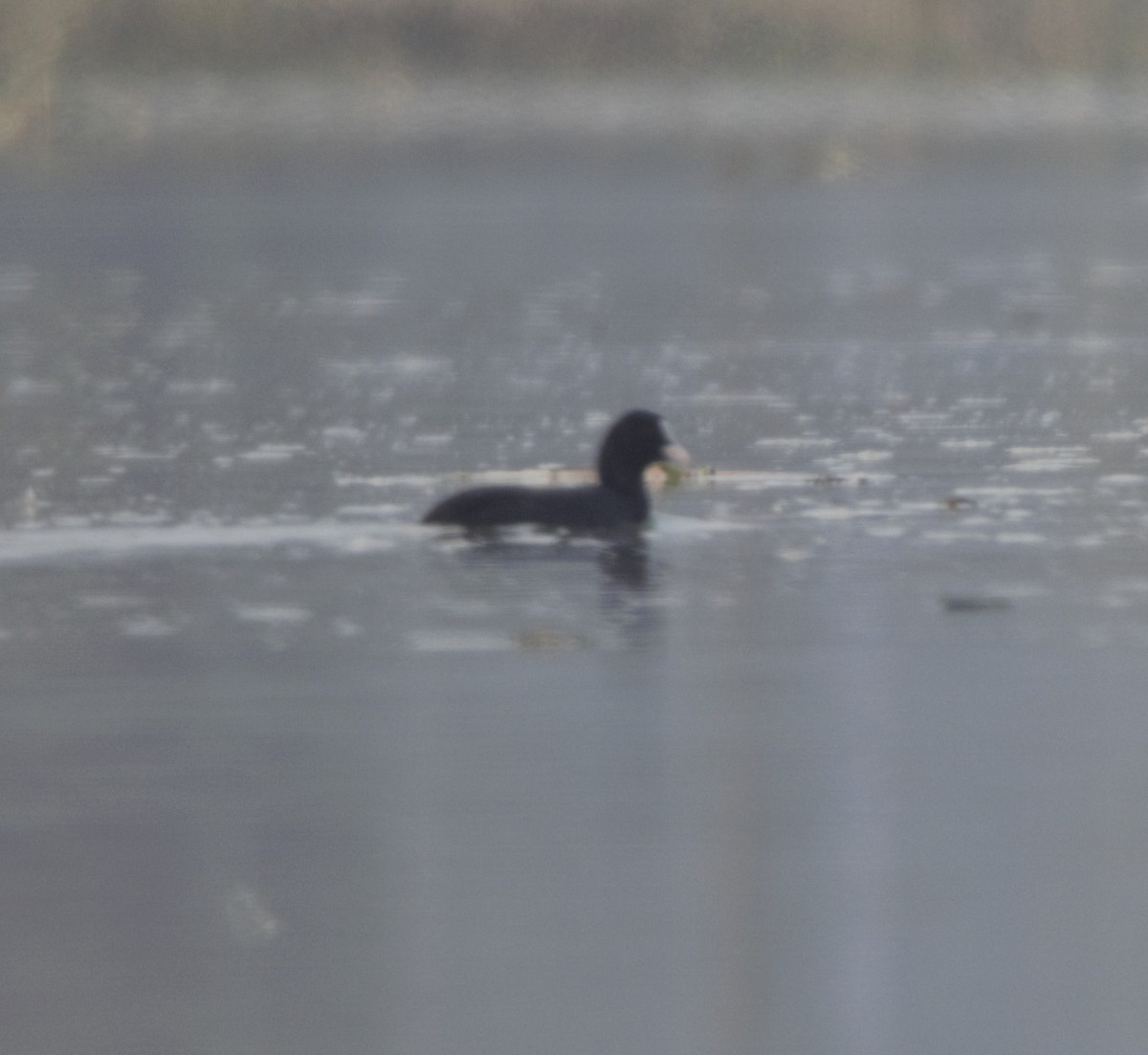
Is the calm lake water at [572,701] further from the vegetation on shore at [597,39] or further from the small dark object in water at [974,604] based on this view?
the vegetation on shore at [597,39]

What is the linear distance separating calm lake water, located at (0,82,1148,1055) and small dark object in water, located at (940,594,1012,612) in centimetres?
3

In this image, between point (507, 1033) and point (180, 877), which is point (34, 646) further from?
point (507, 1033)

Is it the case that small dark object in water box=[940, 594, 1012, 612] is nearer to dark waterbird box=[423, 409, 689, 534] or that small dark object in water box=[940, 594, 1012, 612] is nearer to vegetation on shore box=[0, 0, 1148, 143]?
dark waterbird box=[423, 409, 689, 534]

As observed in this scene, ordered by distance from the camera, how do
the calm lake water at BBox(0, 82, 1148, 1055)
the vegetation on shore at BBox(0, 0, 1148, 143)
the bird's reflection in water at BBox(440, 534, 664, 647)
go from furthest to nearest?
the vegetation on shore at BBox(0, 0, 1148, 143) → the bird's reflection in water at BBox(440, 534, 664, 647) → the calm lake water at BBox(0, 82, 1148, 1055)

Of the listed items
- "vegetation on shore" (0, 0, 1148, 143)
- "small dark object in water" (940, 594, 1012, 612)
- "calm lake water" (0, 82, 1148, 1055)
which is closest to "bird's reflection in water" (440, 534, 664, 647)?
"calm lake water" (0, 82, 1148, 1055)

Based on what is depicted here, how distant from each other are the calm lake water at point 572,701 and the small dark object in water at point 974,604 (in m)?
0.03

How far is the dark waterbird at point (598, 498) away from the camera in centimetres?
1066

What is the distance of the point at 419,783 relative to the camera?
679cm

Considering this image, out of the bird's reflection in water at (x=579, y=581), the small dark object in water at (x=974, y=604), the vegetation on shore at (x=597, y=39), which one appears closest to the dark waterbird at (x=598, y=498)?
the bird's reflection in water at (x=579, y=581)

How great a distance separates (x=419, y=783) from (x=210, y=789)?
1.30 feet

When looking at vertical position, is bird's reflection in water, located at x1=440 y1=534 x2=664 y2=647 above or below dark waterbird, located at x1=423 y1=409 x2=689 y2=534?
below

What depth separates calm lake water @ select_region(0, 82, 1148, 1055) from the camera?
534 centimetres

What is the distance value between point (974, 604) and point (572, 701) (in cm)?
171

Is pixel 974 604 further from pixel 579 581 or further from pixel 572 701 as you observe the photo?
pixel 572 701
